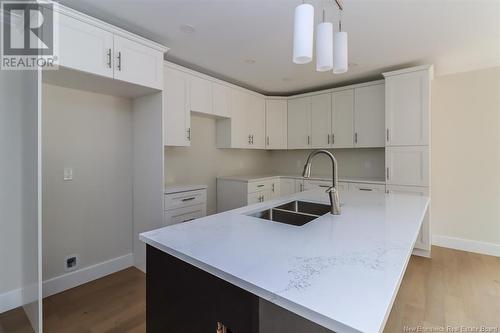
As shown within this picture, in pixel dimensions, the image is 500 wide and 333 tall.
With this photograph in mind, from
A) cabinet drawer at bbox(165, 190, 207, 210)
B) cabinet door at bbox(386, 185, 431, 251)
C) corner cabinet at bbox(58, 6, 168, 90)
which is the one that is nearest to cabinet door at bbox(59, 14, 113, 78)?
corner cabinet at bbox(58, 6, 168, 90)

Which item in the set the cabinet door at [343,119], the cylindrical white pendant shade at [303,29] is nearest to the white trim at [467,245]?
the cabinet door at [343,119]

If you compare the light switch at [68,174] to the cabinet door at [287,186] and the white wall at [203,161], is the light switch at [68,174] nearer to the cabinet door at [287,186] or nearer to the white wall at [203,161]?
the white wall at [203,161]

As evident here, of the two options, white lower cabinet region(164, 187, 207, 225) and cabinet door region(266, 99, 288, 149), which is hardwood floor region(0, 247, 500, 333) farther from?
cabinet door region(266, 99, 288, 149)

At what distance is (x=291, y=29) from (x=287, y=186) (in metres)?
2.56

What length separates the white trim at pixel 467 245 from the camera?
3.10 meters

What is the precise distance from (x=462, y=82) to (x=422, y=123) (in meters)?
0.97

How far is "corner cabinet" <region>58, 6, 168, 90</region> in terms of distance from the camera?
1847 mm

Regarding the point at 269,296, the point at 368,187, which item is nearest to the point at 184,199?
the point at 269,296

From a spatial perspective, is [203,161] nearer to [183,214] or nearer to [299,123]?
[183,214]

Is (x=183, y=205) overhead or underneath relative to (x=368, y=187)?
underneath

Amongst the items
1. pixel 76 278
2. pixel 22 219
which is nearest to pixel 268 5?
pixel 22 219

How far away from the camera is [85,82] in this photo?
2.21m

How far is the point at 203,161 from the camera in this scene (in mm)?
3717

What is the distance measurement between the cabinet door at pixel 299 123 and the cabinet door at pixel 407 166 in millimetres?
1322
